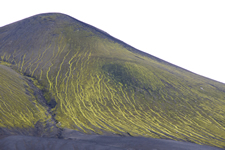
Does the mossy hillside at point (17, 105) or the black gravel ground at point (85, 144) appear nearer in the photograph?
the black gravel ground at point (85, 144)

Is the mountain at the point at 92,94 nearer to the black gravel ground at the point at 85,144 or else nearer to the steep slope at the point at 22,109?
the steep slope at the point at 22,109

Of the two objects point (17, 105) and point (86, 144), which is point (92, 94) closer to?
point (17, 105)

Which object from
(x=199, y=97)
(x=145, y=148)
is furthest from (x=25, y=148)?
(x=199, y=97)

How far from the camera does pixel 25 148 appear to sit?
1631 cm

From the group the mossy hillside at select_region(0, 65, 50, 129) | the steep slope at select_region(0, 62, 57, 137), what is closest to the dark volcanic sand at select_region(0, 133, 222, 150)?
the steep slope at select_region(0, 62, 57, 137)

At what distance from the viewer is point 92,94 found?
35312 mm

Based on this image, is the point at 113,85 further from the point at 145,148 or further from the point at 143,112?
the point at 145,148

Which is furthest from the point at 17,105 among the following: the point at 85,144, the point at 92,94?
the point at 85,144

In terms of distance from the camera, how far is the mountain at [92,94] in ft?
83.1

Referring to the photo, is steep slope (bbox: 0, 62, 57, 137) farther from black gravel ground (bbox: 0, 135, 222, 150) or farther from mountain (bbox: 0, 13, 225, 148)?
black gravel ground (bbox: 0, 135, 222, 150)

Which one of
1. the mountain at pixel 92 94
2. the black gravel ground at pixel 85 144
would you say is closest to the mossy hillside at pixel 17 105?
the mountain at pixel 92 94

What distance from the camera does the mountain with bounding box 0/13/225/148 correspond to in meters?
25.3

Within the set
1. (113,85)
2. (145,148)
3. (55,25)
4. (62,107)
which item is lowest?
(62,107)

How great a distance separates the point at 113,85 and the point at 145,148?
2113 cm
